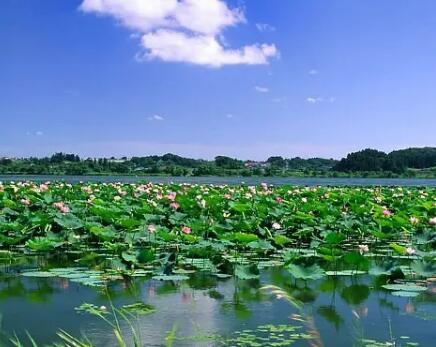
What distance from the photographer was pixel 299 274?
5.25 metres

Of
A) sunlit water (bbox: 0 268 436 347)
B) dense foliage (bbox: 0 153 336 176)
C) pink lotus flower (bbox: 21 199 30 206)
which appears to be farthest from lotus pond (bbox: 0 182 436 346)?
dense foliage (bbox: 0 153 336 176)

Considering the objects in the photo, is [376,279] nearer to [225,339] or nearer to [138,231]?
[225,339]

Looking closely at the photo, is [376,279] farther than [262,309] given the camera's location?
Yes

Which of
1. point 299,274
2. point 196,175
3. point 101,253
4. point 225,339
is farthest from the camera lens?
point 196,175

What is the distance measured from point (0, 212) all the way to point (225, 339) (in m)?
6.76

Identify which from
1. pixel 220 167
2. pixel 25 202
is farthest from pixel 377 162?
pixel 25 202

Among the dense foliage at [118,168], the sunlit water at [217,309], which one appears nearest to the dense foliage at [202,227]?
the sunlit water at [217,309]

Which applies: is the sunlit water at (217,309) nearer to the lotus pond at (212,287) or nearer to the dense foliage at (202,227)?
the lotus pond at (212,287)

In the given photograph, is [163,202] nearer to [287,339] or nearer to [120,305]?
[120,305]

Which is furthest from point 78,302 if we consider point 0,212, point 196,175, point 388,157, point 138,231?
point 388,157

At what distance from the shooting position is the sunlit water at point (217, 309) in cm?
388

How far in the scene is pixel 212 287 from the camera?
17.5 ft

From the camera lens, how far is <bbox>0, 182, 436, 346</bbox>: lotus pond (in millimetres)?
3822

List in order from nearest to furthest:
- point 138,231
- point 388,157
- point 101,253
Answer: point 101,253, point 138,231, point 388,157
